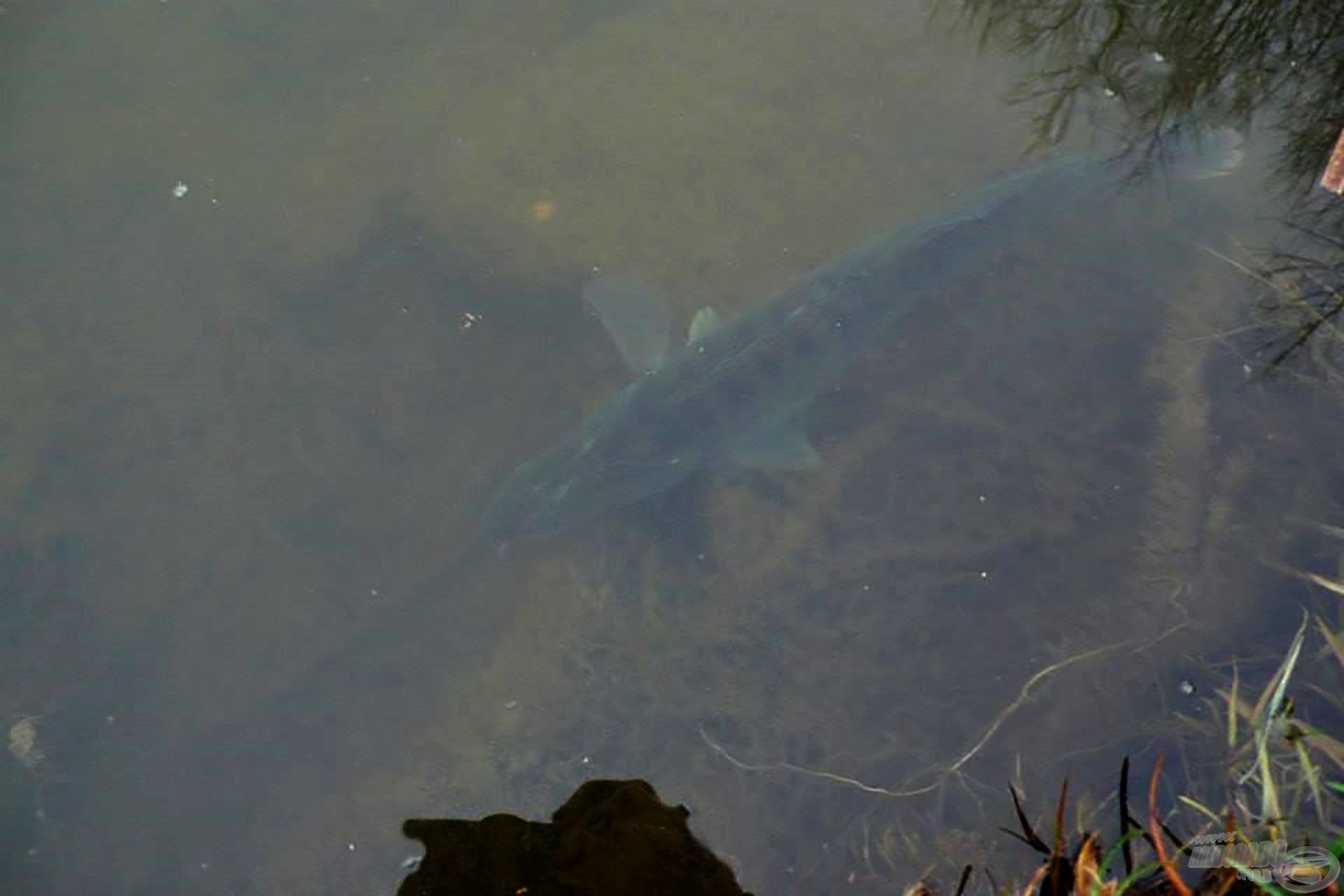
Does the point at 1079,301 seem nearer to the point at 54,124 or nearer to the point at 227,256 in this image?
the point at 227,256

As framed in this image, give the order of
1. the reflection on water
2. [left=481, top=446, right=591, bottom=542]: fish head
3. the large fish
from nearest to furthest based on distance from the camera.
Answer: the reflection on water, [left=481, top=446, right=591, bottom=542]: fish head, the large fish

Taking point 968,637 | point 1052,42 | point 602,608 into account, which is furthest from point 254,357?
point 1052,42

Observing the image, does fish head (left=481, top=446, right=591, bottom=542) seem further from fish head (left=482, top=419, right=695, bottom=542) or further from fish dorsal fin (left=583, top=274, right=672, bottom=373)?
fish dorsal fin (left=583, top=274, right=672, bottom=373)

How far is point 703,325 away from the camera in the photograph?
501 cm

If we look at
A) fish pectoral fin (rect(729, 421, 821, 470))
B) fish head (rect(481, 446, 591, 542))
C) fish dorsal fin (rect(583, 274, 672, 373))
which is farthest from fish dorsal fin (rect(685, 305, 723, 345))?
fish head (rect(481, 446, 591, 542))

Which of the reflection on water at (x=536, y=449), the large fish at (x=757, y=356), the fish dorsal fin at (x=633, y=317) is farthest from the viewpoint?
the fish dorsal fin at (x=633, y=317)

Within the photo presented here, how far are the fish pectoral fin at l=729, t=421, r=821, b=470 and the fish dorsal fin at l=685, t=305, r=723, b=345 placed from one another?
56 cm

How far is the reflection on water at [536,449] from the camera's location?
3.95m

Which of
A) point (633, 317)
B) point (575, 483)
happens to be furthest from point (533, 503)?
point (633, 317)

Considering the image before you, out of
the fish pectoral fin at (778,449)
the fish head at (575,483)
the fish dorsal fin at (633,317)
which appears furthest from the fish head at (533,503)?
the fish pectoral fin at (778,449)

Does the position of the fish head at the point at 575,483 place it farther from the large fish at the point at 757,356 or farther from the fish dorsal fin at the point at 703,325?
the fish dorsal fin at the point at 703,325

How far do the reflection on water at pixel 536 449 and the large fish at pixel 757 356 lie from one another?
123mm

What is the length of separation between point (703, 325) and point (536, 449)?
0.99 meters

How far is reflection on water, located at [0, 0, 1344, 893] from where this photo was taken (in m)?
3.95
